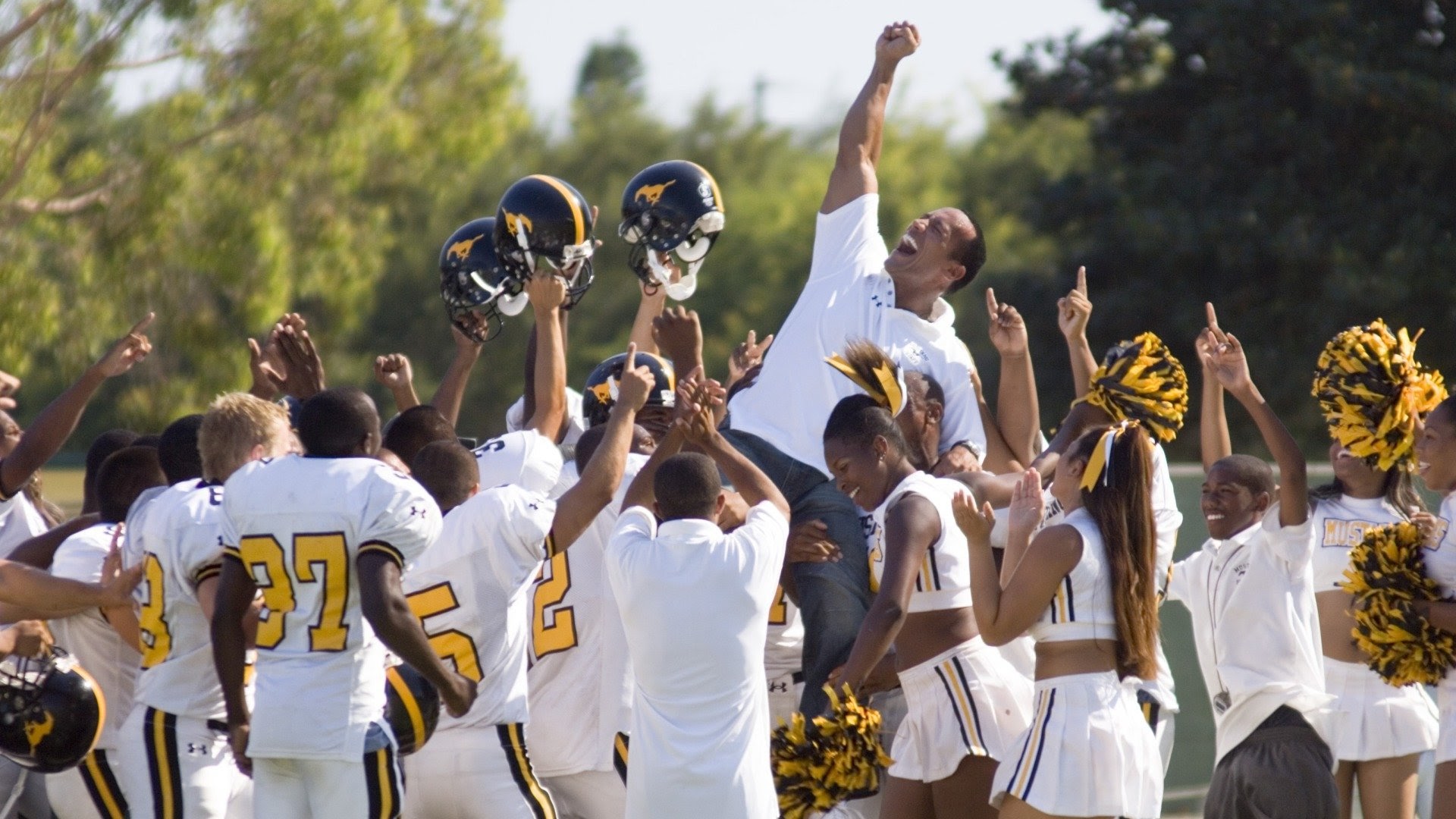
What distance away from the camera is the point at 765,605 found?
19.7ft

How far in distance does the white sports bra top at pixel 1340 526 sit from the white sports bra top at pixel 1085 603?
248 cm

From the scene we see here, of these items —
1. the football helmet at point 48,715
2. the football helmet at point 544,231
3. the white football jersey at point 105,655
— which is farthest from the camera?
the football helmet at point 544,231

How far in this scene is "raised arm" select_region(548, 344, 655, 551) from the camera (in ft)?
20.2

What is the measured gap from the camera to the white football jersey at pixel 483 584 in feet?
20.3

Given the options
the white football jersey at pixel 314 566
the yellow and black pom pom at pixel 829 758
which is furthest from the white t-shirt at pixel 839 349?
the white football jersey at pixel 314 566

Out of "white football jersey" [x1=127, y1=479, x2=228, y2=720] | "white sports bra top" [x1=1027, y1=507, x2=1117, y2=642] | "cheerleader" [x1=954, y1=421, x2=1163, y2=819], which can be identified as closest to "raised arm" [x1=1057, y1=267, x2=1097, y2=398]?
"cheerleader" [x1=954, y1=421, x2=1163, y2=819]

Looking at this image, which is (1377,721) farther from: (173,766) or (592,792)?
(173,766)

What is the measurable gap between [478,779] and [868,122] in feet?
10.1

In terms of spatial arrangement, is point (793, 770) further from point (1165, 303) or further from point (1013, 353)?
point (1165, 303)

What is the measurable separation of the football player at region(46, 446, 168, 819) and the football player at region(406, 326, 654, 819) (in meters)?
1.11

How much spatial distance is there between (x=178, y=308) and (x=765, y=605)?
1804cm

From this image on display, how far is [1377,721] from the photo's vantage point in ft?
25.9

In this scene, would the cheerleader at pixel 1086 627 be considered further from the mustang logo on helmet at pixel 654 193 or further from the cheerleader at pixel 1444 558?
the mustang logo on helmet at pixel 654 193

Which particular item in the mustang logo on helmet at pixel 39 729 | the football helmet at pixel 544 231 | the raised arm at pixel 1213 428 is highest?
the football helmet at pixel 544 231
